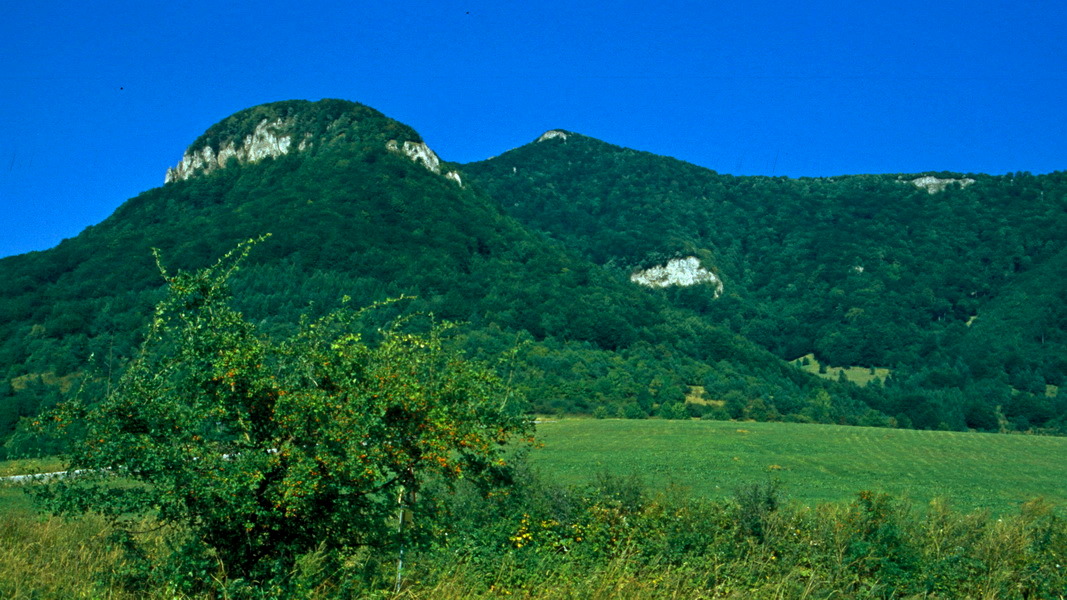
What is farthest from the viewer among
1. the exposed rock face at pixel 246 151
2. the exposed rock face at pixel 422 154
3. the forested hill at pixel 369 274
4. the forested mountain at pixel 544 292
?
the exposed rock face at pixel 422 154

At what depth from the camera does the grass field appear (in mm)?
44094

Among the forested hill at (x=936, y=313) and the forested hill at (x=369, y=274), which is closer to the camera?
the forested hill at (x=369, y=274)

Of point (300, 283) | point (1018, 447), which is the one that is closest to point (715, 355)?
point (1018, 447)

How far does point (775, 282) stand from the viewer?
653ft

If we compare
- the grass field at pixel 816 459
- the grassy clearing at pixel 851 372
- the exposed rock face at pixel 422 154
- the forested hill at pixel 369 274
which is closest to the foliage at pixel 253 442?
the grass field at pixel 816 459

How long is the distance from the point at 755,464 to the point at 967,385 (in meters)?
110

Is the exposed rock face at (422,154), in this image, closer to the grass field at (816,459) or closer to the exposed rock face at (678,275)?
the exposed rock face at (678,275)

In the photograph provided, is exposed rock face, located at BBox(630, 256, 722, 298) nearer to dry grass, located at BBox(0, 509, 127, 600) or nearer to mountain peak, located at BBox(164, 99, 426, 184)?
mountain peak, located at BBox(164, 99, 426, 184)

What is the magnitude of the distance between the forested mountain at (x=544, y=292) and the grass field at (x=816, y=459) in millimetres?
15596

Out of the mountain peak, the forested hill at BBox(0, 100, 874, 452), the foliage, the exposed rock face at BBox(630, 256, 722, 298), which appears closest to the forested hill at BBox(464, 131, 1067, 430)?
the exposed rock face at BBox(630, 256, 722, 298)

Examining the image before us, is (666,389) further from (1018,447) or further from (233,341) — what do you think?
(233,341)

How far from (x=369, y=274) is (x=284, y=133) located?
59330mm

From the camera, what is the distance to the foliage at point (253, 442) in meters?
7.49

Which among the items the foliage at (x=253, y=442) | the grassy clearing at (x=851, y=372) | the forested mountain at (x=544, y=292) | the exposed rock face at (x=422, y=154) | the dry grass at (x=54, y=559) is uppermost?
the exposed rock face at (x=422, y=154)
